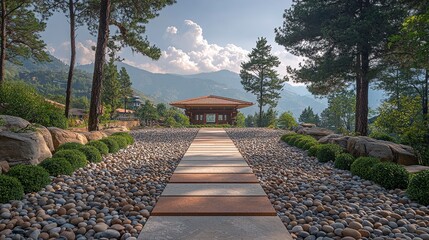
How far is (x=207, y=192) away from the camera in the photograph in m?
3.59

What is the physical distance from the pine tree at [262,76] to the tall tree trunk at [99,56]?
19703mm

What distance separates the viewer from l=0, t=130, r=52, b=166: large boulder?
4.38 meters

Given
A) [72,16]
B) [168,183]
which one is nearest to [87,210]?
[168,183]

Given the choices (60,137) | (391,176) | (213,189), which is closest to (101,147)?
(60,137)

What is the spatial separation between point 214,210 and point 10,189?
2.52 meters

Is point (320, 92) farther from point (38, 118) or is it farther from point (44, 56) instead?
point (44, 56)

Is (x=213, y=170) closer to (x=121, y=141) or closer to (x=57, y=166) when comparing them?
(x=57, y=166)

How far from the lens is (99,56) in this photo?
31.4ft

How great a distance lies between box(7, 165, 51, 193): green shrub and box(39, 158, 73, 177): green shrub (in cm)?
54

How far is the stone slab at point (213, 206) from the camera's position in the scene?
2865 mm

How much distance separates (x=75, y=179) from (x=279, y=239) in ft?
11.3

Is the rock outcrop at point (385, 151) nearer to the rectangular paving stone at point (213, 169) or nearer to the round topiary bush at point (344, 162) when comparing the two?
the round topiary bush at point (344, 162)

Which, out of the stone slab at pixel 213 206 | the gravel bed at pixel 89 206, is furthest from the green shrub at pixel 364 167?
the gravel bed at pixel 89 206

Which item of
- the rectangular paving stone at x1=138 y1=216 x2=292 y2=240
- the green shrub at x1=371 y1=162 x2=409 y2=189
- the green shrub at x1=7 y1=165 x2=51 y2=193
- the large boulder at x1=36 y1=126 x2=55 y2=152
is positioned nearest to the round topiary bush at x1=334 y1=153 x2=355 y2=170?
the green shrub at x1=371 y1=162 x2=409 y2=189
